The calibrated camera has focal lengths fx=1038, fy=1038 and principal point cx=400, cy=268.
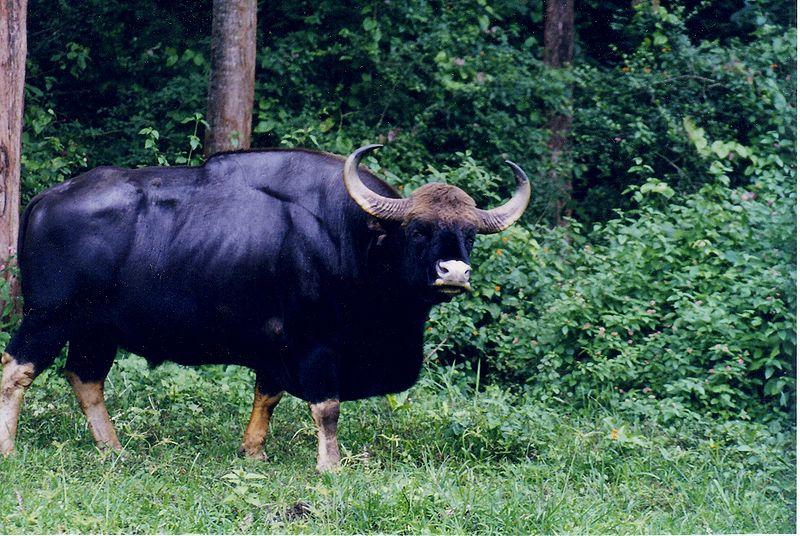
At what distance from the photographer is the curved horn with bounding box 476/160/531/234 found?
21.7ft

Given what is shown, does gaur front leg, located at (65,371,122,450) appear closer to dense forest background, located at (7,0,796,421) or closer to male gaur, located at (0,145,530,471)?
male gaur, located at (0,145,530,471)

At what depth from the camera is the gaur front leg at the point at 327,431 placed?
6.40 m

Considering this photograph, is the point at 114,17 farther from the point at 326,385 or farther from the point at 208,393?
the point at 326,385

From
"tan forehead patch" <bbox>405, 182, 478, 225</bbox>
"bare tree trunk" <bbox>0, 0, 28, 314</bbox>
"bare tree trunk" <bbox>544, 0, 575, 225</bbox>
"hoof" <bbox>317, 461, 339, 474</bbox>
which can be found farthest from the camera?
"bare tree trunk" <bbox>544, 0, 575, 225</bbox>

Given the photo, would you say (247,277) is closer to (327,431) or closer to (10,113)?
(327,431)

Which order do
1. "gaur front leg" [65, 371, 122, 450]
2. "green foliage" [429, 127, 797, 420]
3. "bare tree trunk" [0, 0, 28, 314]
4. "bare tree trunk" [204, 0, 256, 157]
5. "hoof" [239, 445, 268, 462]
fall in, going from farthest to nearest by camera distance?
"bare tree trunk" [204, 0, 256, 157] < "bare tree trunk" [0, 0, 28, 314] < "green foliage" [429, 127, 797, 420] < "gaur front leg" [65, 371, 122, 450] < "hoof" [239, 445, 268, 462]

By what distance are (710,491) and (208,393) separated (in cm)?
360

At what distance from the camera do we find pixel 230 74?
946cm

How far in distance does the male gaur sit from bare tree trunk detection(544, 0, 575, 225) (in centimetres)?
444

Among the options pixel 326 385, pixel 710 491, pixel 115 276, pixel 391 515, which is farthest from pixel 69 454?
pixel 710 491

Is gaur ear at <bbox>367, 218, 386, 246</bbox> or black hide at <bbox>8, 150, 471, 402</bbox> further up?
gaur ear at <bbox>367, 218, 386, 246</bbox>

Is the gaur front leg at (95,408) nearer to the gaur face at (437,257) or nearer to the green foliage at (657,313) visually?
the gaur face at (437,257)

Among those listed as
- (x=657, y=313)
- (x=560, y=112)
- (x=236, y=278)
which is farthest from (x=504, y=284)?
A: (x=560, y=112)

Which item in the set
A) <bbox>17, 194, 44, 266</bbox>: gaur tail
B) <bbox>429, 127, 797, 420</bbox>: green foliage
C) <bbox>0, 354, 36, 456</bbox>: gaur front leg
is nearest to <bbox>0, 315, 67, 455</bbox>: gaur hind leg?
<bbox>0, 354, 36, 456</bbox>: gaur front leg
